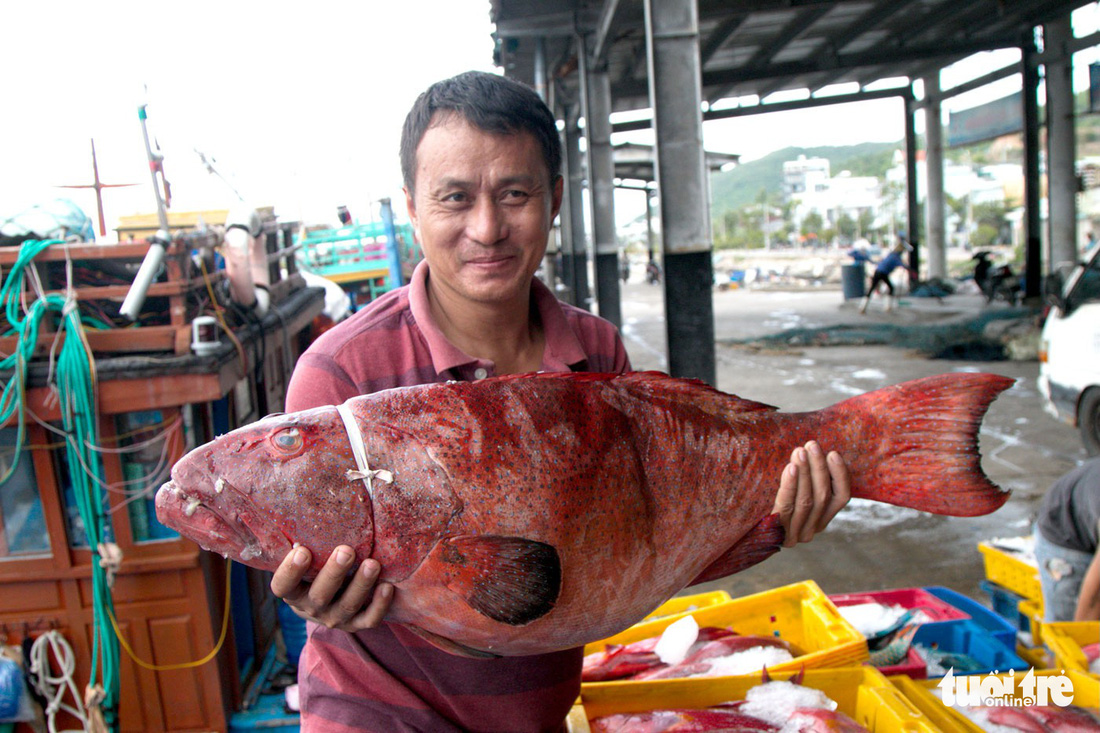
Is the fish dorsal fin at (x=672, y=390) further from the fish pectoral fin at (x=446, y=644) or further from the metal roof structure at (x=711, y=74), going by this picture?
the metal roof structure at (x=711, y=74)

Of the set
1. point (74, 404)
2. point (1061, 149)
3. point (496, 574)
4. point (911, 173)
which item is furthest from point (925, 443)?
point (911, 173)

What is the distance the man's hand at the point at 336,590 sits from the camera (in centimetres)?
138

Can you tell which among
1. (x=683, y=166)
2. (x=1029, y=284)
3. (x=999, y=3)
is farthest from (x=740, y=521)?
(x=1029, y=284)

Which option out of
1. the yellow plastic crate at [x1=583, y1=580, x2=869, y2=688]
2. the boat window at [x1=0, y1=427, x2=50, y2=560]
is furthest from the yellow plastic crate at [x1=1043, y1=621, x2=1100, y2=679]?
the boat window at [x1=0, y1=427, x2=50, y2=560]

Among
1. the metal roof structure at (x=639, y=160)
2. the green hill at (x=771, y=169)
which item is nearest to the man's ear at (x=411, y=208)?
the metal roof structure at (x=639, y=160)

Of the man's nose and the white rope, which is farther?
the white rope

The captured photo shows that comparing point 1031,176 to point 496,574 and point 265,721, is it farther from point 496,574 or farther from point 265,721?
point 496,574

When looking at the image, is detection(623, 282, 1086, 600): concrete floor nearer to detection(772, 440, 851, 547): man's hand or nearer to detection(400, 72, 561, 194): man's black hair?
detection(772, 440, 851, 547): man's hand

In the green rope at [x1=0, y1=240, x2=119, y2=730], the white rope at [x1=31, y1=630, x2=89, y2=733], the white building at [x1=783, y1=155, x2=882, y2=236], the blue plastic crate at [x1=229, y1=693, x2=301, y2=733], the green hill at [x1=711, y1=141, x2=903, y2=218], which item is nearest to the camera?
the green rope at [x1=0, y1=240, x2=119, y2=730]

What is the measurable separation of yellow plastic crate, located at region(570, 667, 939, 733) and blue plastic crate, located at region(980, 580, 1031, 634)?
6.83ft

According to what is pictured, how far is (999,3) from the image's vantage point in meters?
15.6

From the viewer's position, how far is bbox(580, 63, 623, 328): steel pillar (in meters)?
13.6

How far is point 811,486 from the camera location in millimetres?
1718

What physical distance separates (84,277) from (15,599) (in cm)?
147
